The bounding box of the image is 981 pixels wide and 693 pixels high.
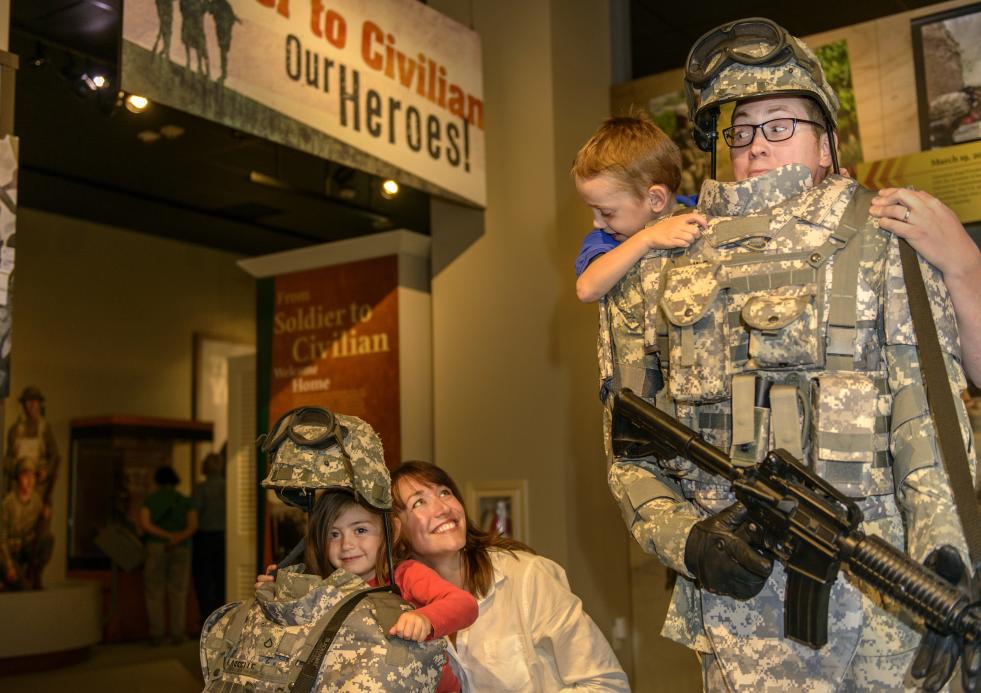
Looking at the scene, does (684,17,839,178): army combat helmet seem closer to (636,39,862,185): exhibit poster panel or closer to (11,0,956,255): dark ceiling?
(636,39,862,185): exhibit poster panel

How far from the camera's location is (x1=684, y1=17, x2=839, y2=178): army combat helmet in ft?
6.21

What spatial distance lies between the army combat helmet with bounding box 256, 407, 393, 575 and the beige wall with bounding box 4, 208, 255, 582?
7.99m

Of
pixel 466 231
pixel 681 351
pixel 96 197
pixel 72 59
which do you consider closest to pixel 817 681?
pixel 681 351

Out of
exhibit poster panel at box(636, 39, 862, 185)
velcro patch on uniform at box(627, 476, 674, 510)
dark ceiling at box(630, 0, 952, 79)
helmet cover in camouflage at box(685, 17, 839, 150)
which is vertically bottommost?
velcro patch on uniform at box(627, 476, 674, 510)

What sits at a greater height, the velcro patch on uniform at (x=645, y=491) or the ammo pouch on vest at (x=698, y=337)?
the ammo pouch on vest at (x=698, y=337)

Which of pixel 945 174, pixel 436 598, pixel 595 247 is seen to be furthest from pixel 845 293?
pixel 945 174

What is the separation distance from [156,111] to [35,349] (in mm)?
4247

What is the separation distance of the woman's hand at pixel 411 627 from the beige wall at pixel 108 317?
27.6 feet

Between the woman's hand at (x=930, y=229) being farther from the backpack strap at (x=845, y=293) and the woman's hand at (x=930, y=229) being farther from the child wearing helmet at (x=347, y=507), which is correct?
the child wearing helmet at (x=347, y=507)

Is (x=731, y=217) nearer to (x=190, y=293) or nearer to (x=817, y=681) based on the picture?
(x=817, y=681)

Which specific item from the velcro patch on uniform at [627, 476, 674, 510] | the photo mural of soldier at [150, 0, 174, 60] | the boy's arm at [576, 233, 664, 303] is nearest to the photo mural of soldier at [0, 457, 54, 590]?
the photo mural of soldier at [150, 0, 174, 60]

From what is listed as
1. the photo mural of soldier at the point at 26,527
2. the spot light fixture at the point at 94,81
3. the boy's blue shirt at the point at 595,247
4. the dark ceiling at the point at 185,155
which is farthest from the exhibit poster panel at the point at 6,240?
the photo mural of soldier at the point at 26,527

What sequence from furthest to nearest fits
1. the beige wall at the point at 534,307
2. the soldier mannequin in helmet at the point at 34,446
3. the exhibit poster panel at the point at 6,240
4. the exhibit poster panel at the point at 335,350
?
the soldier mannequin in helmet at the point at 34,446, the exhibit poster panel at the point at 335,350, the beige wall at the point at 534,307, the exhibit poster panel at the point at 6,240

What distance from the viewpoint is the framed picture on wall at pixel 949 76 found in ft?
14.5
